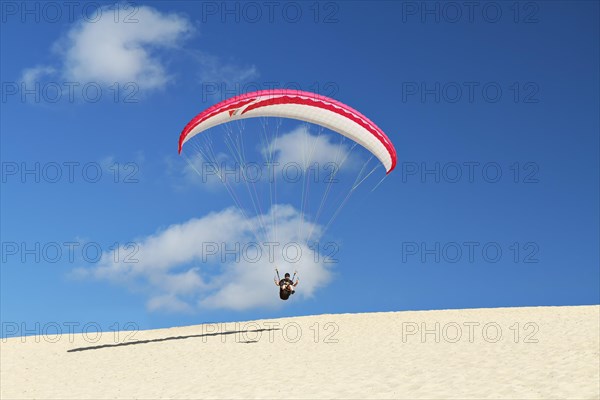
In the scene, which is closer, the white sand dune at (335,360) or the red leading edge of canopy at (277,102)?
the white sand dune at (335,360)

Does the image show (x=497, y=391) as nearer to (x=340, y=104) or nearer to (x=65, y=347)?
(x=340, y=104)

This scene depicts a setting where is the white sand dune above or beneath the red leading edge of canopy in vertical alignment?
beneath

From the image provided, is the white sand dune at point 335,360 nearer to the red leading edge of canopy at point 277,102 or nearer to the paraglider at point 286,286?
the paraglider at point 286,286

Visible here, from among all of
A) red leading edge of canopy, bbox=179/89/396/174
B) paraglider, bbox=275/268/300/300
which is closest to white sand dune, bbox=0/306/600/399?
paraglider, bbox=275/268/300/300

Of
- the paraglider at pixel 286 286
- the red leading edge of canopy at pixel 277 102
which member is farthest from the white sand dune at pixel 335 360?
the red leading edge of canopy at pixel 277 102

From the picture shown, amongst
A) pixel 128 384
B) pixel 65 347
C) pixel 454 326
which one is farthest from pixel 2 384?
pixel 454 326

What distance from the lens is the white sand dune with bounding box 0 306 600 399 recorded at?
18.9 meters

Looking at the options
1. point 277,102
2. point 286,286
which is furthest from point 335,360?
point 277,102

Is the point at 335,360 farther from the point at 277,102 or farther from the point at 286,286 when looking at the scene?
the point at 277,102

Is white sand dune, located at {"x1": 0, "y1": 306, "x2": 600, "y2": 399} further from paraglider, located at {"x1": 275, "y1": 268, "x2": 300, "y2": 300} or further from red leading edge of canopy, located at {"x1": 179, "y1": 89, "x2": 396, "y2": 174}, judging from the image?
red leading edge of canopy, located at {"x1": 179, "y1": 89, "x2": 396, "y2": 174}

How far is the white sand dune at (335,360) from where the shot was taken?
61.9 feet

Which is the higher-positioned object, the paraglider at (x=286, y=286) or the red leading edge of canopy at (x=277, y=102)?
the red leading edge of canopy at (x=277, y=102)

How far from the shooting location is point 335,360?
23547mm

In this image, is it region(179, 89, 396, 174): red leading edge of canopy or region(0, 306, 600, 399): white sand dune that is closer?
region(0, 306, 600, 399): white sand dune
